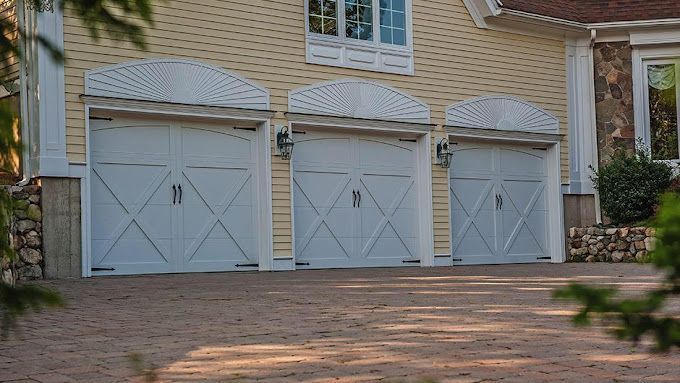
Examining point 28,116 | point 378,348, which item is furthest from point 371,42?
point 378,348

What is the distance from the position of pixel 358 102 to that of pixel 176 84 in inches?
126

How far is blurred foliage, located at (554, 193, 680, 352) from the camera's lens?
158 cm

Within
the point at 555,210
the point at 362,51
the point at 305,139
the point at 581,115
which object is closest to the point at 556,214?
the point at 555,210

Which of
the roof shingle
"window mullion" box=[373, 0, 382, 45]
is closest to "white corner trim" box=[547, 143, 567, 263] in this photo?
the roof shingle

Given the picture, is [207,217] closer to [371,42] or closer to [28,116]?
[28,116]

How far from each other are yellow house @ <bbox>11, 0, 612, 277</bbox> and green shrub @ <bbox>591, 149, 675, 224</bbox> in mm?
962

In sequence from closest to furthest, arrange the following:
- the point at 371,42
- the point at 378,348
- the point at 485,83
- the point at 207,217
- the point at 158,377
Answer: the point at 158,377 → the point at 378,348 → the point at 207,217 → the point at 371,42 → the point at 485,83

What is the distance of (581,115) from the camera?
1752cm

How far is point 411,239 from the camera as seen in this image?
603 inches

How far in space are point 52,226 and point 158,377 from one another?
26.8 ft

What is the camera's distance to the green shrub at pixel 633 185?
16.3m

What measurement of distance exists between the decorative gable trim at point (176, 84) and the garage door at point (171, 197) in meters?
0.42

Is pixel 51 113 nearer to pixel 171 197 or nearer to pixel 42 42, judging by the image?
pixel 171 197

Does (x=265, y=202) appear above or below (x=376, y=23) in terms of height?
below
